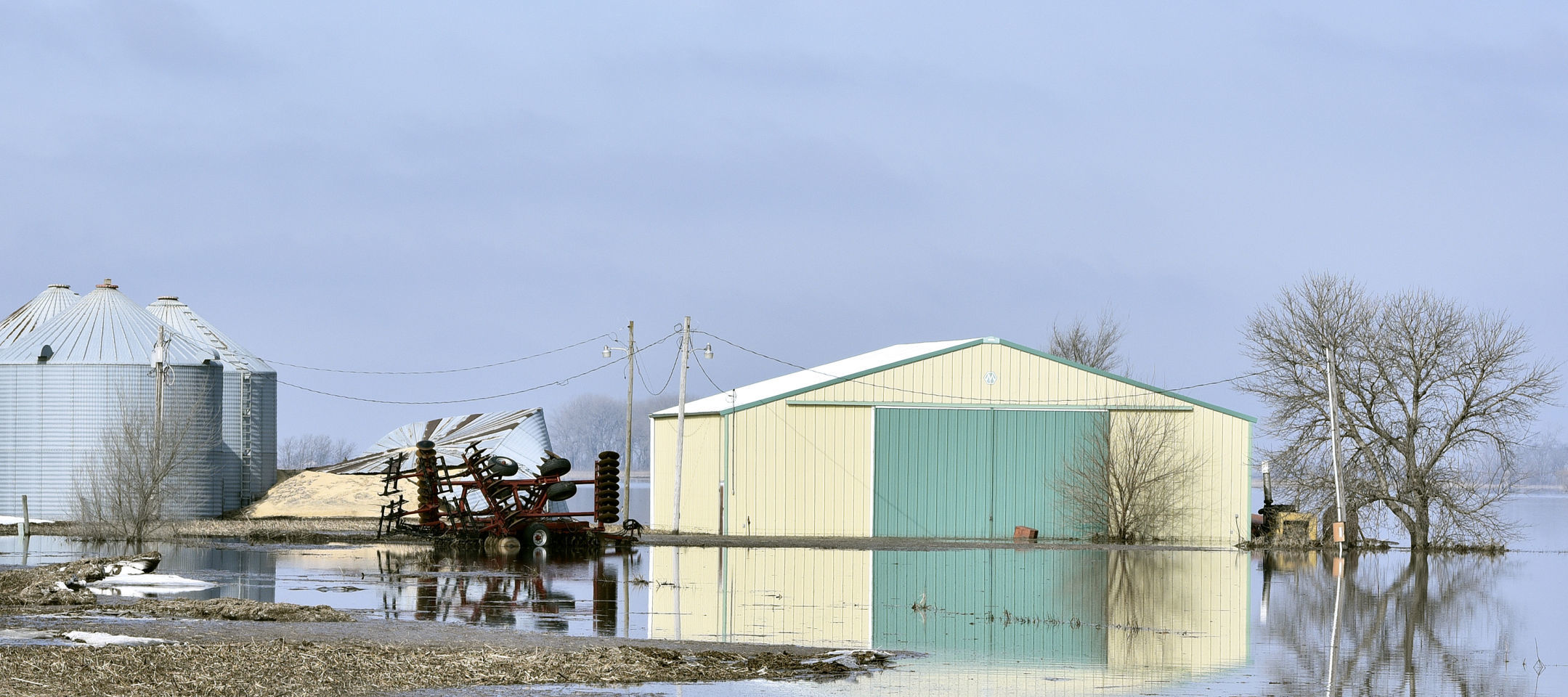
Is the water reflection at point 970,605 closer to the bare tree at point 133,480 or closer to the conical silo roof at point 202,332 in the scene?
the bare tree at point 133,480

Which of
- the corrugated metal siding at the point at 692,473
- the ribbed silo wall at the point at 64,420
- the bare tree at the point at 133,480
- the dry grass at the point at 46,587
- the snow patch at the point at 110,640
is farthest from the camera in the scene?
the ribbed silo wall at the point at 64,420

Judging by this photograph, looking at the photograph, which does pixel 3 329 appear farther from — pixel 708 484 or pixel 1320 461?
pixel 1320 461

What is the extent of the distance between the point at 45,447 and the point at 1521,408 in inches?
1541

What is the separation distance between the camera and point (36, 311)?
172 feet

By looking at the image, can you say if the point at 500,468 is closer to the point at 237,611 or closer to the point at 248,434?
the point at 237,611

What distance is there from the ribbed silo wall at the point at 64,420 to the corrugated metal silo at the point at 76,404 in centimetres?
2

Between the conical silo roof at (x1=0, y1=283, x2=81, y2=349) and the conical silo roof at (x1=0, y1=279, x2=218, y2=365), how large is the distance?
3.63 feet

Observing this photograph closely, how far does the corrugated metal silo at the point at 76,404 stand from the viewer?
144 feet

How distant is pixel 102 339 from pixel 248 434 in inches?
240

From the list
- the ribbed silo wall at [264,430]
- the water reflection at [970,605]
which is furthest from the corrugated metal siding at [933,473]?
the ribbed silo wall at [264,430]

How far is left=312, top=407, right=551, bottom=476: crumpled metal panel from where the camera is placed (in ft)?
184

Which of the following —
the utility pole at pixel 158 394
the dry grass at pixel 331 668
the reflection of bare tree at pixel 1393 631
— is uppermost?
the utility pole at pixel 158 394

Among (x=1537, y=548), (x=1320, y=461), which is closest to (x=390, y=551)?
(x=1320, y=461)

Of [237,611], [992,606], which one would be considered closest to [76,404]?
[237,611]
